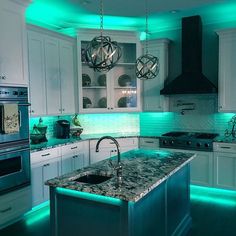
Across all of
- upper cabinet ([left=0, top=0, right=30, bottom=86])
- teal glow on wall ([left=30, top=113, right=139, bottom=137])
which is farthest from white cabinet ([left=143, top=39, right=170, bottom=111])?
upper cabinet ([left=0, top=0, right=30, bottom=86])

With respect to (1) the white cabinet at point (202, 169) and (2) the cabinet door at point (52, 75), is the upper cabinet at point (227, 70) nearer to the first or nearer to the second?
(1) the white cabinet at point (202, 169)

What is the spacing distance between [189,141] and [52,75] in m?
2.46

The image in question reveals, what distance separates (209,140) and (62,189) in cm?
279

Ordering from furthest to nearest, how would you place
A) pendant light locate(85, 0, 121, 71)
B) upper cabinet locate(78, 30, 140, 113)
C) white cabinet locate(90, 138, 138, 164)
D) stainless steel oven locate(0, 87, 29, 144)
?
upper cabinet locate(78, 30, 140, 113) < white cabinet locate(90, 138, 138, 164) < stainless steel oven locate(0, 87, 29, 144) < pendant light locate(85, 0, 121, 71)

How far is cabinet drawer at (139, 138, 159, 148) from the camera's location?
475 centimetres

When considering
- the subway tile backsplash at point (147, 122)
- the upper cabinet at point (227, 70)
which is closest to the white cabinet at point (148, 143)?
the subway tile backsplash at point (147, 122)

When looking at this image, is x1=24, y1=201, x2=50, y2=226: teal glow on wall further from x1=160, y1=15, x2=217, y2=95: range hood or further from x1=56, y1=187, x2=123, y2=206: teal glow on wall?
x1=160, y1=15, x2=217, y2=95: range hood

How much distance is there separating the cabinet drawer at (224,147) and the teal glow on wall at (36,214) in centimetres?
269

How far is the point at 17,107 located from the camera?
10.5 feet

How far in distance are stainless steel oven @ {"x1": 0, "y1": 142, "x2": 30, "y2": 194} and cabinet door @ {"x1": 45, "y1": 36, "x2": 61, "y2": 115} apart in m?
0.99

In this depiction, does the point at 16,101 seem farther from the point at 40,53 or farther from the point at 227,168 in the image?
the point at 227,168

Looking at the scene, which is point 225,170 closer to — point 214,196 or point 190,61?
point 214,196

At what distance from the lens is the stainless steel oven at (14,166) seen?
10.1ft

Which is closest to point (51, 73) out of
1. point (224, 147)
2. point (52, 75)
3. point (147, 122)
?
point (52, 75)
